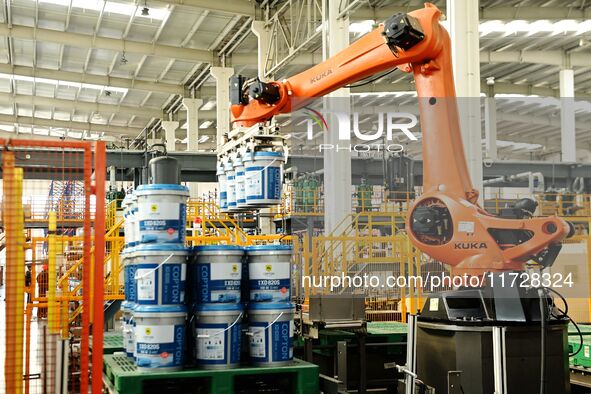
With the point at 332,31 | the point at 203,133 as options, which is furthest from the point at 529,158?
the point at 332,31

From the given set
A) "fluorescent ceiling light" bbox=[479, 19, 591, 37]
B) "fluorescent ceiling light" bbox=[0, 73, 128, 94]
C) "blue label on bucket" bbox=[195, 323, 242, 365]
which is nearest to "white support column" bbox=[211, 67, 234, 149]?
"fluorescent ceiling light" bbox=[0, 73, 128, 94]

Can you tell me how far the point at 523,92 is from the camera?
24422mm

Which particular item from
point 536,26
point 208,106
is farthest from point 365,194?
point 208,106

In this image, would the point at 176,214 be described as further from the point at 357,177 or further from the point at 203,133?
the point at 203,133

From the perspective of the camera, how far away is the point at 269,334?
14.7ft

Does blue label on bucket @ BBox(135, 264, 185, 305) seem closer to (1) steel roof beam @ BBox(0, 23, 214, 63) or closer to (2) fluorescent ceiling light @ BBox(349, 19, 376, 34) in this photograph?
(2) fluorescent ceiling light @ BBox(349, 19, 376, 34)

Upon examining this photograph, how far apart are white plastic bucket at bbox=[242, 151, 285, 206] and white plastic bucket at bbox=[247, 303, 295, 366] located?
1.34 metres

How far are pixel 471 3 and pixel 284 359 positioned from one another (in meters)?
7.90

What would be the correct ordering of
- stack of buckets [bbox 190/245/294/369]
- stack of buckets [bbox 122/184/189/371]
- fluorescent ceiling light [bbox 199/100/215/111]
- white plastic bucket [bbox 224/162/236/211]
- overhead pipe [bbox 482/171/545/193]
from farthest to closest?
fluorescent ceiling light [bbox 199/100/215/111] → overhead pipe [bbox 482/171/545/193] → white plastic bucket [bbox 224/162/236/211] → stack of buckets [bbox 190/245/294/369] → stack of buckets [bbox 122/184/189/371]

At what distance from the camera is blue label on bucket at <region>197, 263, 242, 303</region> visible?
4393mm

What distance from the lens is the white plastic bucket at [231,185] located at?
6.21 m

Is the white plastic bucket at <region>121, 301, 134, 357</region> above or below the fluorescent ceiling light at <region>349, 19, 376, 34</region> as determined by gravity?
below

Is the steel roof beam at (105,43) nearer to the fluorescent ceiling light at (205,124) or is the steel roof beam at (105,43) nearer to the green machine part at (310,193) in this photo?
the green machine part at (310,193)

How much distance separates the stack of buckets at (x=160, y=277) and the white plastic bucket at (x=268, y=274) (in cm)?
45
